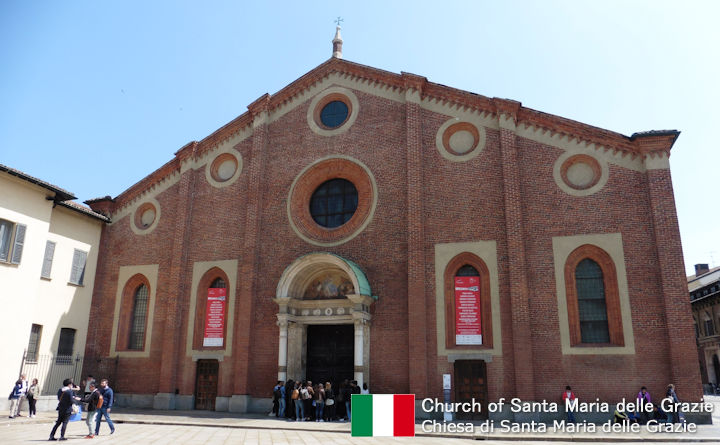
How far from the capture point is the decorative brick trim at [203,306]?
2256cm

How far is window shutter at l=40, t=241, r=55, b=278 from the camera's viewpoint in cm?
2248

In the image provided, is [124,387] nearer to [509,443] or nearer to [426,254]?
[426,254]

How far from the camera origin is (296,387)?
19.3 m

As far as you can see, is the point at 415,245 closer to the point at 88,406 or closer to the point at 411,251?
the point at 411,251

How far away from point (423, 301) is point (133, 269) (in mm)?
13900

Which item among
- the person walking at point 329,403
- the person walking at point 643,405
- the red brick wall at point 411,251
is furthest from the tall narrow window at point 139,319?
the person walking at point 643,405

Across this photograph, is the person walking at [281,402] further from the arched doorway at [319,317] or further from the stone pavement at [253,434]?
the stone pavement at [253,434]

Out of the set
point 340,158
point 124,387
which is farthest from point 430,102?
point 124,387

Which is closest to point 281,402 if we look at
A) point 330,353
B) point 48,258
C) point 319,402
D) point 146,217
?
point 319,402

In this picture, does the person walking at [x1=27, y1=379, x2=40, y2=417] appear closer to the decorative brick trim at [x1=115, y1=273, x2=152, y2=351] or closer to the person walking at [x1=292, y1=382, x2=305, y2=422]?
the decorative brick trim at [x1=115, y1=273, x2=152, y2=351]

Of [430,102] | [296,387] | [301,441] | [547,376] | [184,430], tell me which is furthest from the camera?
[430,102]

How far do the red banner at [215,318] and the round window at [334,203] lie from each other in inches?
207

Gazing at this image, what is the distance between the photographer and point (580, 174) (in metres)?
Result: 19.7

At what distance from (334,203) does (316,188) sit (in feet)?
3.95
